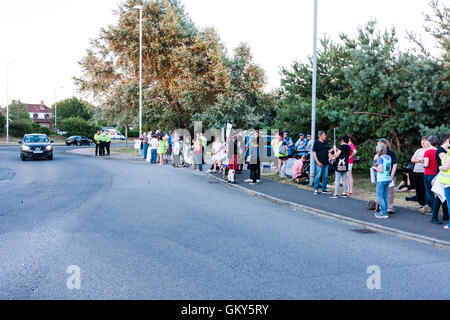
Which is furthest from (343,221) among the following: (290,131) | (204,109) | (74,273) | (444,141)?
(204,109)

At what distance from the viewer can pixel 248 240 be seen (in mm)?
6961

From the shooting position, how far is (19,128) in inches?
2479

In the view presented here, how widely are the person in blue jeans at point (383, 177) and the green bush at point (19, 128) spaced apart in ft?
207

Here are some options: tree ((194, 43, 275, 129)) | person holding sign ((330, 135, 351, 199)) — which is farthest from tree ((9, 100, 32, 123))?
person holding sign ((330, 135, 351, 199))

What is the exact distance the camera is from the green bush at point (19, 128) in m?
62.5

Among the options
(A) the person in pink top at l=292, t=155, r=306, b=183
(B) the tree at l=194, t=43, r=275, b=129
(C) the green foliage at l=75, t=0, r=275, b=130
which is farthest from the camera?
(C) the green foliage at l=75, t=0, r=275, b=130

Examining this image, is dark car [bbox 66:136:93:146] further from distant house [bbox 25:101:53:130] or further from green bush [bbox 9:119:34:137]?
distant house [bbox 25:101:53:130]

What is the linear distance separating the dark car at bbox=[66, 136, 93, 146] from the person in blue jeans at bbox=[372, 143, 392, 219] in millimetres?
55067

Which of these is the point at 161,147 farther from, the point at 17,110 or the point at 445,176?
the point at 17,110

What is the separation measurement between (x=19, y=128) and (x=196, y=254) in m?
64.7

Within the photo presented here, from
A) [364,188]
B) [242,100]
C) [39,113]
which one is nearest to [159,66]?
A: [242,100]

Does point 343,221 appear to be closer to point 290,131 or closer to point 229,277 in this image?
point 229,277

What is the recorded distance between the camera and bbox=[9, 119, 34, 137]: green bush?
62500 millimetres

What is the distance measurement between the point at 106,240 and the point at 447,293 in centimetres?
484
